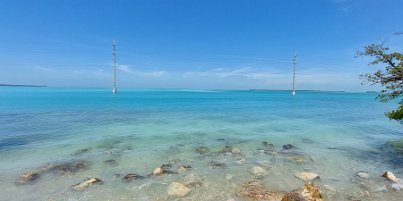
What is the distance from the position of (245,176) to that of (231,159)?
8.18ft

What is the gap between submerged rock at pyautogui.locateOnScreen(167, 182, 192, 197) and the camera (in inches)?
335

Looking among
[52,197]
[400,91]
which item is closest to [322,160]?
[400,91]

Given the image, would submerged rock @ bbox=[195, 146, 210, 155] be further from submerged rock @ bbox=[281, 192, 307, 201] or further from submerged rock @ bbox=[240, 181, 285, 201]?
submerged rock @ bbox=[281, 192, 307, 201]

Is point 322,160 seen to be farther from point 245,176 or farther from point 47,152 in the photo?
point 47,152

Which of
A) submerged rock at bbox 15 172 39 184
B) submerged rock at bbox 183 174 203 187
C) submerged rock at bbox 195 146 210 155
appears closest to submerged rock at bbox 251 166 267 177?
submerged rock at bbox 183 174 203 187

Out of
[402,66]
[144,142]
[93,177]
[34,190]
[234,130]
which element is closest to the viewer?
[34,190]

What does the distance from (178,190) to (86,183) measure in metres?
3.51

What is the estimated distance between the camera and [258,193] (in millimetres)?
8453

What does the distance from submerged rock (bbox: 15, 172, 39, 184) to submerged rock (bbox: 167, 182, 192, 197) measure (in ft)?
18.0

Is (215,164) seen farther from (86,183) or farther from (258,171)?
(86,183)

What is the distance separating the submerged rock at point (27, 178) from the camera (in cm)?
955

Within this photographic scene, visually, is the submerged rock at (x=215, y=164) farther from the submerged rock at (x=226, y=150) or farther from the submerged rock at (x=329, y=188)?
the submerged rock at (x=329, y=188)

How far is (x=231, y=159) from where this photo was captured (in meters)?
12.7

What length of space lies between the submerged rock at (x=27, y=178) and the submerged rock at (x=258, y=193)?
8.09 metres
